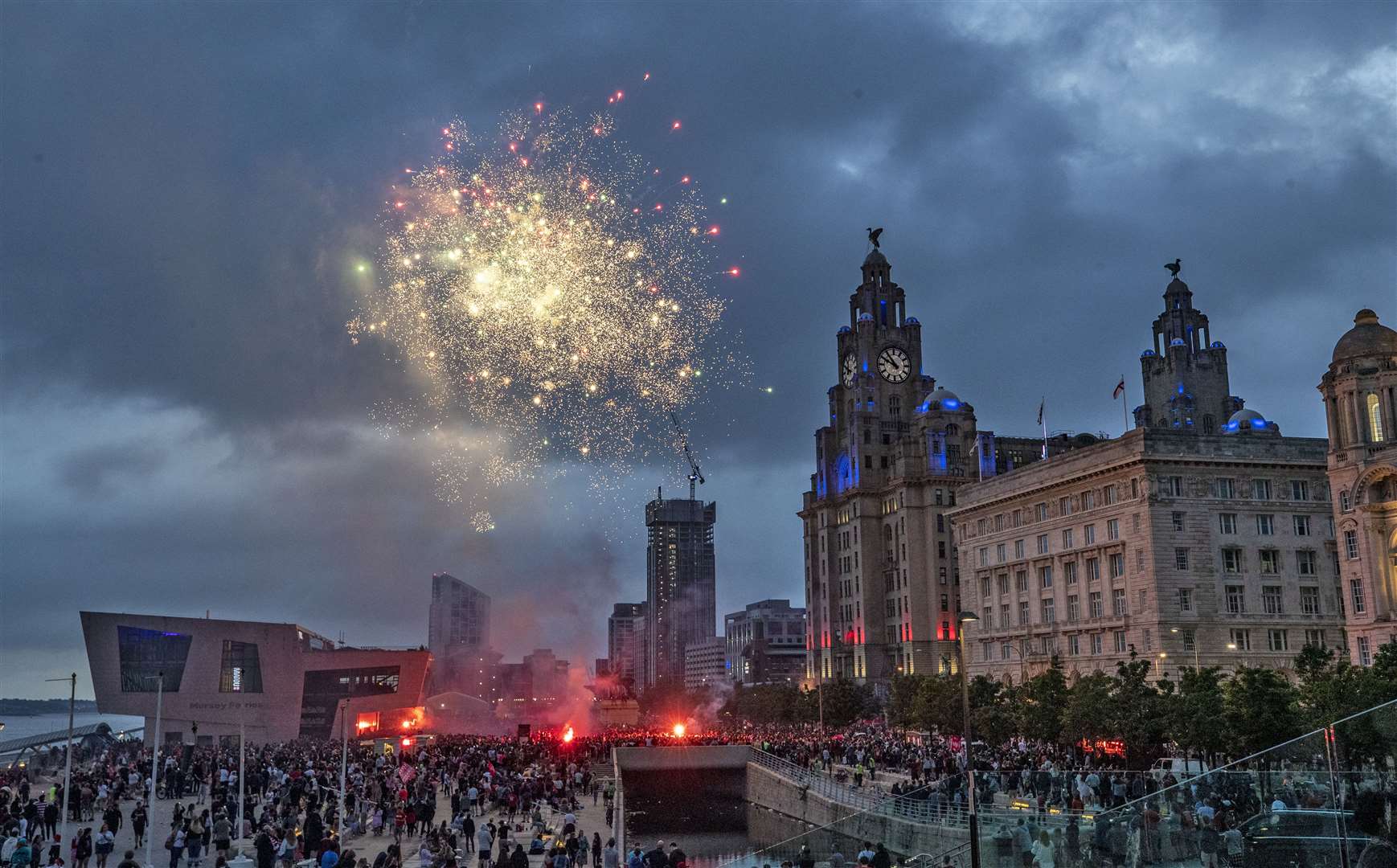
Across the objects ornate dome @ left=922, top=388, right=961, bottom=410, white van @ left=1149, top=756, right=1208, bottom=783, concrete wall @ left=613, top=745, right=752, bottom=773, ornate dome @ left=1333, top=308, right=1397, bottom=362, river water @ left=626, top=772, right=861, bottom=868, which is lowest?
river water @ left=626, top=772, right=861, bottom=868

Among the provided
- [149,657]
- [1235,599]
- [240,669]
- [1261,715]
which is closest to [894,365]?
[1235,599]

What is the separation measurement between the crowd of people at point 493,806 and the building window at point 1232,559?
2220cm

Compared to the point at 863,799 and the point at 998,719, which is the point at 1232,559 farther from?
the point at 863,799

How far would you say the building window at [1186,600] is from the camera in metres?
74.8

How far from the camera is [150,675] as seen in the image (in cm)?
8925

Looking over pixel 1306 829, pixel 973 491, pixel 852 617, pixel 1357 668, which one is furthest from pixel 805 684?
pixel 1306 829

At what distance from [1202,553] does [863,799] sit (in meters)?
35.8

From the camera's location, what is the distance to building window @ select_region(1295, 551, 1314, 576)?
3019 inches

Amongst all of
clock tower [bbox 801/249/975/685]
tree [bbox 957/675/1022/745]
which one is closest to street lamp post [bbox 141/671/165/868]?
tree [bbox 957/675/1022/745]

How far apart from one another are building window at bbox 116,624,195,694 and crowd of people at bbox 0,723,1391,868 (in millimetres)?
15542

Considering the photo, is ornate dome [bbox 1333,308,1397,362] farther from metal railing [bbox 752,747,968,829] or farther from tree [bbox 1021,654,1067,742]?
metal railing [bbox 752,747,968,829]

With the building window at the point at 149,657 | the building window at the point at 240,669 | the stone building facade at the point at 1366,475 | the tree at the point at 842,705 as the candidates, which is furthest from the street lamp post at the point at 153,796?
the tree at the point at 842,705

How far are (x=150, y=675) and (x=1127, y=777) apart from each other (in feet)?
247

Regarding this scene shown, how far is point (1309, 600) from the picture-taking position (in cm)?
7650
